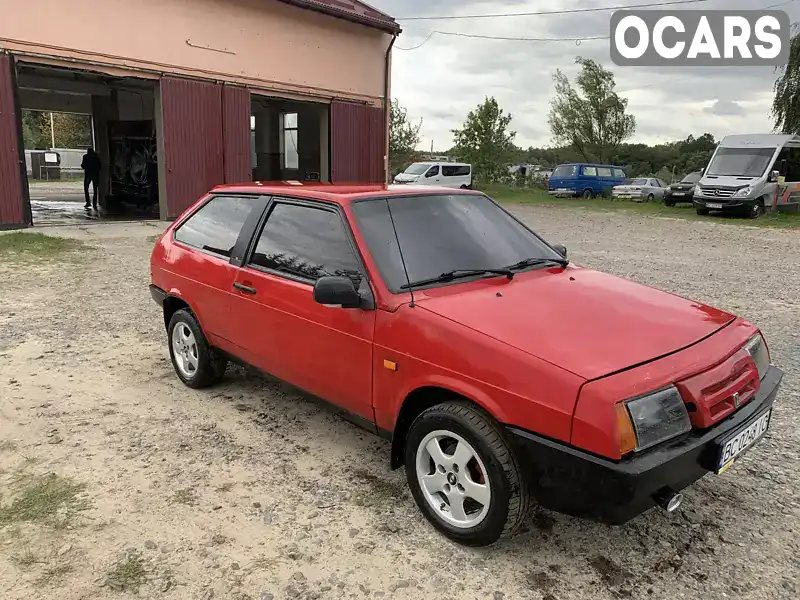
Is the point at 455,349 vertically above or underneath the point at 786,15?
underneath

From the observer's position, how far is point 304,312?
3.45 metres

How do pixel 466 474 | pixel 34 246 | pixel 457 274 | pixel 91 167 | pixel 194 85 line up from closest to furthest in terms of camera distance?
pixel 466 474 < pixel 457 274 < pixel 34 246 < pixel 194 85 < pixel 91 167

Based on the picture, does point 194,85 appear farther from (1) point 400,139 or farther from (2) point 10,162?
(1) point 400,139

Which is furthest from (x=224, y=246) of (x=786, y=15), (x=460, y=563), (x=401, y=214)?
(x=786, y=15)

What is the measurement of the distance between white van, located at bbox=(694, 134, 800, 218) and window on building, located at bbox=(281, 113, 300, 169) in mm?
13961

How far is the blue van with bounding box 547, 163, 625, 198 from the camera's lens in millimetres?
30438

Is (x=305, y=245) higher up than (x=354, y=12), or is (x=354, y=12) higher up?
(x=354, y=12)

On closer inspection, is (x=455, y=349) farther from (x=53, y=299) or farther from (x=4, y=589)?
(x=53, y=299)

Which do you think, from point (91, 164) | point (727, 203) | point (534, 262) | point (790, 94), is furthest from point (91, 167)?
point (790, 94)

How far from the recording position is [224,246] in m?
4.25

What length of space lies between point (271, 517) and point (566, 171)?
98.9ft

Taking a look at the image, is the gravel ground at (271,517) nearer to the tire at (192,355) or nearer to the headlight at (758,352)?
the tire at (192,355)

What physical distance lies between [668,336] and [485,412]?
927 millimetres

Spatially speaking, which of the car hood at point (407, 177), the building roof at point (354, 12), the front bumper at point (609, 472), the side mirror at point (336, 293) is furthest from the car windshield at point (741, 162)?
the side mirror at point (336, 293)
